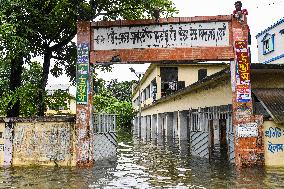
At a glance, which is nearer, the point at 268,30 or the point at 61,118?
the point at 61,118

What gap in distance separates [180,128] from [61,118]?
12911 millimetres

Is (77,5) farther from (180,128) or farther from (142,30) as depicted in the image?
(180,128)

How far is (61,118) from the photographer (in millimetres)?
13336

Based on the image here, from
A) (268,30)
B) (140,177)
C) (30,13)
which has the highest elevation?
(268,30)

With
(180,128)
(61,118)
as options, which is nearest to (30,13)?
(61,118)

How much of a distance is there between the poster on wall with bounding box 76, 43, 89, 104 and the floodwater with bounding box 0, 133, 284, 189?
2.56 m

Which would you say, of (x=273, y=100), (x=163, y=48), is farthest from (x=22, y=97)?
(x=273, y=100)

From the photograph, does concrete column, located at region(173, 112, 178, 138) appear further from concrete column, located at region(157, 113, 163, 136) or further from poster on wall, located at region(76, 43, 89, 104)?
poster on wall, located at region(76, 43, 89, 104)

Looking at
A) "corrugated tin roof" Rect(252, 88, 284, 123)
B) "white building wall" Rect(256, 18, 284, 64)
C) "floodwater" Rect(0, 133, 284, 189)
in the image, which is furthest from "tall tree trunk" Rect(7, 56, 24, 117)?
"white building wall" Rect(256, 18, 284, 64)

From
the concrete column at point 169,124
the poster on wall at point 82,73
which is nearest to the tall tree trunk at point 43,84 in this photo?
the poster on wall at point 82,73

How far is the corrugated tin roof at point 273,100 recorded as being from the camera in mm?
12064

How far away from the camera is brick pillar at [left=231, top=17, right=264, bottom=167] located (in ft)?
40.4

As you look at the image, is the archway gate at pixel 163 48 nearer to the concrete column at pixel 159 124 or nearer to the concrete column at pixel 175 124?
the concrete column at pixel 175 124

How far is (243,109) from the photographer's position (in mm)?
12562
